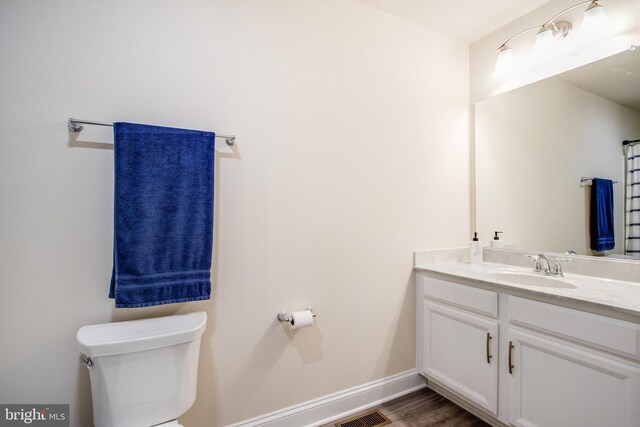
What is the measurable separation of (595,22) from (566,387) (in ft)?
6.15

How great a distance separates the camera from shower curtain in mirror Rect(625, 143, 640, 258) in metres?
1.57

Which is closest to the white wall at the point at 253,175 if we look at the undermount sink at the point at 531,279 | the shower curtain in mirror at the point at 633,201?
the undermount sink at the point at 531,279

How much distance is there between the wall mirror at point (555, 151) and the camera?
164 cm

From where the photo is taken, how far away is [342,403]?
1.76 m

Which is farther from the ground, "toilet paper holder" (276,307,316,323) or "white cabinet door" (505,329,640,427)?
"toilet paper holder" (276,307,316,323)

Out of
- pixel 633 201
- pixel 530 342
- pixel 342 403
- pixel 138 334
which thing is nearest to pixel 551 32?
pixel 633 201

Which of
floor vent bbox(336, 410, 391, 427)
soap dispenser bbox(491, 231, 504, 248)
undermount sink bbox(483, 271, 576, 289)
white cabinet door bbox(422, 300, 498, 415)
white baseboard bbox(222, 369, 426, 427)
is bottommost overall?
A: floor vent bbox(336, 410, 391, 427)

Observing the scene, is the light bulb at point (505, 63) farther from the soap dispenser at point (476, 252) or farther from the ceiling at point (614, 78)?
the soap dispenser at point (476, 252)

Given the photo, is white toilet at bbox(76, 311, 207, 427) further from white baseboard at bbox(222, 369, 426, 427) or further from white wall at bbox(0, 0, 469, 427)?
white baseboard at bbox(222, 369, 426, 427)

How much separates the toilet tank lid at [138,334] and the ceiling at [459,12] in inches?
81.1

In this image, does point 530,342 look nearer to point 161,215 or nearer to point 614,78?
point 614,78

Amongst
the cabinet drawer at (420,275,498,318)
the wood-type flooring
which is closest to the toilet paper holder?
the wood-type flooring

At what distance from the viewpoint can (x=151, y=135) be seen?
1244 mm

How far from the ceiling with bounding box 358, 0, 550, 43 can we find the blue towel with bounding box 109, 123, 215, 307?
4.90 feet
